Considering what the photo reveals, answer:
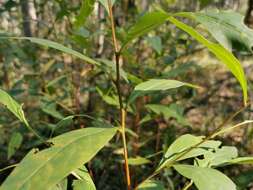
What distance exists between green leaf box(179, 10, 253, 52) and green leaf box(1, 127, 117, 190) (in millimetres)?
262

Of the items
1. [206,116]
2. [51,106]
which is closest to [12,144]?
[51,106]

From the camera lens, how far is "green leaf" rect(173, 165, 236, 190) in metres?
0.77

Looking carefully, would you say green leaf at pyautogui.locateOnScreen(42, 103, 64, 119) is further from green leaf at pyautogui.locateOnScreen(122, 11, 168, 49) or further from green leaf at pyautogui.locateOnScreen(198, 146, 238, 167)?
green leaf at pyautogui.locateOnScreen(122, 11, 168, 49)

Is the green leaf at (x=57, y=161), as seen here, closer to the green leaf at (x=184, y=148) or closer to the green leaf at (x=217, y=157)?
the green leaf at (x=184, y=148)

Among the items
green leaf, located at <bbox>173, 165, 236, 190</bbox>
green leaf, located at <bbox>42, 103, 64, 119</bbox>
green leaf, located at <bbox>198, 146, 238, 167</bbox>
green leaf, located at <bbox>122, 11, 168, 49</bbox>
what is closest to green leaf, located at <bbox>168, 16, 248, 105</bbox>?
green leaf, located at <bbox>122, 11, 168, 49</bbox>

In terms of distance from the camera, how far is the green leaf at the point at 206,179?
0.77 m

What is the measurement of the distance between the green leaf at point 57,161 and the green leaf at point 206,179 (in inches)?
7.8

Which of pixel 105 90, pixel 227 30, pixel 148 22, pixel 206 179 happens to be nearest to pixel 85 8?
pixel 148 22

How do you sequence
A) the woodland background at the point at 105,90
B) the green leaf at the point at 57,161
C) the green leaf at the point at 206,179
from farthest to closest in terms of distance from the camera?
the woodland background at the point at 105,90
the green leaf at the point at 206,179
the green leaf at the point at 57,161

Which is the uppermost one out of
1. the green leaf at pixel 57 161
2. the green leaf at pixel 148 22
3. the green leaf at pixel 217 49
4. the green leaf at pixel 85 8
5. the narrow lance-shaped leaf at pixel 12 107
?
the green leaf at pixel 85 8

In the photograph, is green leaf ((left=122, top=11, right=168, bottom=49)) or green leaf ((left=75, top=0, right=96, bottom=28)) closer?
green leaf ((left=122, top=11, right=168, bottom=49))

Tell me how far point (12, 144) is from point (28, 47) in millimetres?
1275

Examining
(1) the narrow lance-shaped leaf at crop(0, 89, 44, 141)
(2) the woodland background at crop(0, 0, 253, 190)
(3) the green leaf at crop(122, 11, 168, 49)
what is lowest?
(2) the woodland background at crop(0, 0, 253, 190)

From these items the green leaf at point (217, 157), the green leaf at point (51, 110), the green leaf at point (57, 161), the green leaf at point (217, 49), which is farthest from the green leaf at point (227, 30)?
the green leaf at point (51, 110)
